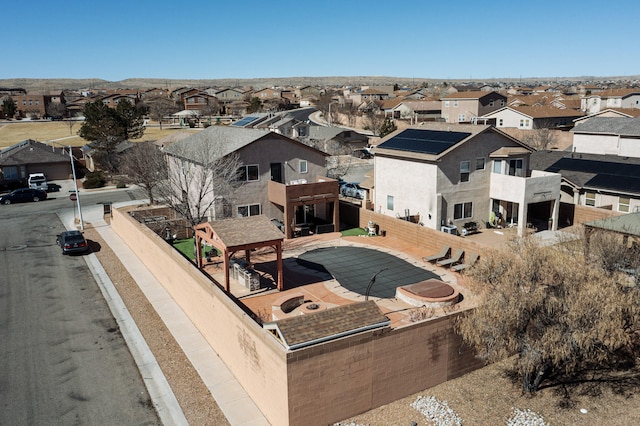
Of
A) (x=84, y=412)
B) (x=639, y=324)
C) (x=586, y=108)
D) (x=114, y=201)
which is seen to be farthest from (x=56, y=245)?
(x=586, y=108)

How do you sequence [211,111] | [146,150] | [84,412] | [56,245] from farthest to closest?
[211,111] < [146,150] < [56,245] < [84,412]

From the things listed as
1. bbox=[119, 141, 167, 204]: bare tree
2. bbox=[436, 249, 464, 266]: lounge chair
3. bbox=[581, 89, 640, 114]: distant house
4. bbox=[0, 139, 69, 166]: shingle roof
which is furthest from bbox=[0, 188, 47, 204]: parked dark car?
bbox=[581, 89, 640, 114]: distant house

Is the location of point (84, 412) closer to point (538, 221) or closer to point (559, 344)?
point (559, 344)

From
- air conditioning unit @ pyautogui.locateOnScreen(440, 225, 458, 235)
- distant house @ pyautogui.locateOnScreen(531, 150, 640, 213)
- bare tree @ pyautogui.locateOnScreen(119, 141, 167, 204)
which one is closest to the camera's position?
air conditioning unit @ pyautogui.locateOnScreen(440, 225, 458, 235)

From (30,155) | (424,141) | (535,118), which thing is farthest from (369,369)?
(535,118)

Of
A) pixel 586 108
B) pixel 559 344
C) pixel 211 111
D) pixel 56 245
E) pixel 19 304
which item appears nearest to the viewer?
pixel 559 344

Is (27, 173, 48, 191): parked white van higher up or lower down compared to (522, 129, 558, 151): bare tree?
lower down

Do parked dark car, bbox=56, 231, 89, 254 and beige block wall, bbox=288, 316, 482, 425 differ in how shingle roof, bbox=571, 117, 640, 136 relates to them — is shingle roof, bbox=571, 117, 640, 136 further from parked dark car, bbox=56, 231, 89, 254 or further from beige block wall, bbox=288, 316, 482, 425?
parked dark car, bbox=56, 231, 89, 254
